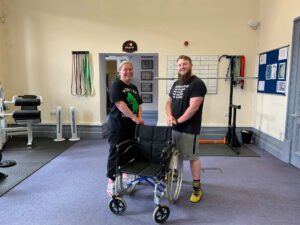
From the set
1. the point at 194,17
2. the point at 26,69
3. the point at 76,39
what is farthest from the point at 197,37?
the point at 26,69

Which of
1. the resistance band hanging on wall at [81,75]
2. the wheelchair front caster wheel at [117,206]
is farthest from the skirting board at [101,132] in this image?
the wheelchair front caster wheel at [117,206]

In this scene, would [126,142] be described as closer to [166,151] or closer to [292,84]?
[166,151]

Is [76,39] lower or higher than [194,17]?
lower

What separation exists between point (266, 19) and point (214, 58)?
1.14m

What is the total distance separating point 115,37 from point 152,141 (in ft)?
10.7

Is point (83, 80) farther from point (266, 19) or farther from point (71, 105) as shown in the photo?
point (266, 19)

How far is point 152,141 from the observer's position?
98.1 inches

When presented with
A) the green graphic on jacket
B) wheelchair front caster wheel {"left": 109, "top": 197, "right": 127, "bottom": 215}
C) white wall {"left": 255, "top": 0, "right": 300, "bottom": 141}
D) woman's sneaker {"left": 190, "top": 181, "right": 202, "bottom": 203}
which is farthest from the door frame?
wheelchair front caster wheel {"left": 109, "top": 197, "right": 127, "bottom": 215}

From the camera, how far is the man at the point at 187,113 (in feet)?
8.00

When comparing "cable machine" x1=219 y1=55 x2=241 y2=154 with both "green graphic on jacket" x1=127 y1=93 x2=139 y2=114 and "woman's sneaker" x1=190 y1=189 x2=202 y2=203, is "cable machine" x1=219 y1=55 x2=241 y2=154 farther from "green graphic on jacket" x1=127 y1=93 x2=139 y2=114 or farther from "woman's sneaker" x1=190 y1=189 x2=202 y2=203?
"green graphic on jacket" x1=127 y1=93 x2=139 y2=114

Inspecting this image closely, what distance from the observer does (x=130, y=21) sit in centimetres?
504

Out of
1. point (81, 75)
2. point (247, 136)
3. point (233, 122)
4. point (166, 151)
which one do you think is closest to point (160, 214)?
point (166, 151)

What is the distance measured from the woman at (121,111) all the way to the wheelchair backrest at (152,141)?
0.12 meters

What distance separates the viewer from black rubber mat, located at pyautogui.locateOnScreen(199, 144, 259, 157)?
424 cm
